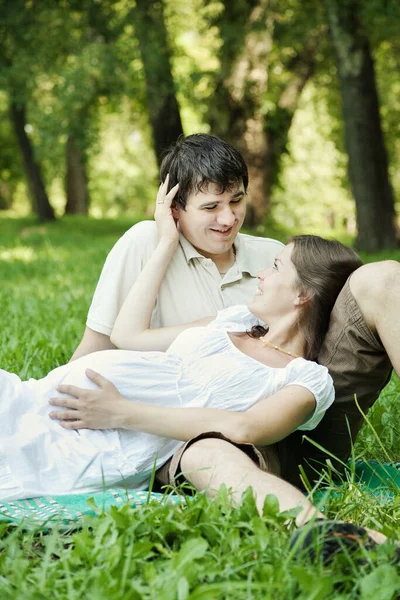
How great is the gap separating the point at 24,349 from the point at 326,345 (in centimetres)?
250

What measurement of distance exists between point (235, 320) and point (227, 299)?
44 cm

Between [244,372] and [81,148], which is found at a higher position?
[81,148]

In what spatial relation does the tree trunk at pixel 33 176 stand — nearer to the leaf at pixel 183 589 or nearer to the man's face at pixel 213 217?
the man's face at pixel 213 217

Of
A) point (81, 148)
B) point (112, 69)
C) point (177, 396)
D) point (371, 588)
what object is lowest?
point (371, 588)

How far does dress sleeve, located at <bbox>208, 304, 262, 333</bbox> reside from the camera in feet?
10.8

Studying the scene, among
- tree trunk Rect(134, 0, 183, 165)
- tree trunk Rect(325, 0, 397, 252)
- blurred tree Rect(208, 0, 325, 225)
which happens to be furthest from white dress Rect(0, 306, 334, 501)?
blurred tree Rect(208, 0, 325, 225)

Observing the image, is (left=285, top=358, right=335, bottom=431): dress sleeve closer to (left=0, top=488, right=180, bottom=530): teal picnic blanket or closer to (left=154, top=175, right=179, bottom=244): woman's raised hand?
(left=0, top=488, right=180, bottom=530): teal picnic blanket

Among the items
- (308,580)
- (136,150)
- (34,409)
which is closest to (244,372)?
(34,409)

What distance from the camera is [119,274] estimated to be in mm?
3709

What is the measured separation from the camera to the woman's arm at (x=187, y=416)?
2.82 meters

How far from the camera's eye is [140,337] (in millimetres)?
3479

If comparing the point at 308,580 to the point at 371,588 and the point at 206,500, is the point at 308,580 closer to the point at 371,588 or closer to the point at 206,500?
the point at 371,588

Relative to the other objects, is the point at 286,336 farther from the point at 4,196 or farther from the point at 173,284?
the point at 4,196

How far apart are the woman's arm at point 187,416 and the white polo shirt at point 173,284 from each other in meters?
0.75
